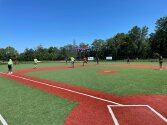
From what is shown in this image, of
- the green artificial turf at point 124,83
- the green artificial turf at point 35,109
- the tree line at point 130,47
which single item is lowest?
the green artificial turf at point 35,109

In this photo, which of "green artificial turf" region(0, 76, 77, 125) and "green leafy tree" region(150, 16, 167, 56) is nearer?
"green artificial turf" region(0, 76, 77, 125)

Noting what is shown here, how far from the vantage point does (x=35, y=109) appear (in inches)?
419

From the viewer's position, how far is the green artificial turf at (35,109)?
8.92 m

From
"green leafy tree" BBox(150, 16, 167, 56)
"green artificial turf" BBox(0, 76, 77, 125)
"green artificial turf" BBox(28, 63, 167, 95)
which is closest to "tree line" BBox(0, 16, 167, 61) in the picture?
"green leafy tree" BBox(150, 16, 167, 56)

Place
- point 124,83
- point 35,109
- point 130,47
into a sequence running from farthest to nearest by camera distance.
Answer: point 130,47 → point 124,83 → point 35,109

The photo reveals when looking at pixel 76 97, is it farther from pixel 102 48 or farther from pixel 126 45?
pixel 102 48

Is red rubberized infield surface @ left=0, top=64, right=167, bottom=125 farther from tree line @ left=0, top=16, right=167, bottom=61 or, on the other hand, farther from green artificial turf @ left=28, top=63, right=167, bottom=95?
tree line @ left=0, top=16, right=167, bottom=61

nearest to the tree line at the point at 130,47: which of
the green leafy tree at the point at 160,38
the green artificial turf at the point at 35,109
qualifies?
the green leafy tree at the point at 160,38

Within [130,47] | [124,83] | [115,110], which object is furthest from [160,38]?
[115,110]

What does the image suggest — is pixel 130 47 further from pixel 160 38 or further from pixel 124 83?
pixel 124 83

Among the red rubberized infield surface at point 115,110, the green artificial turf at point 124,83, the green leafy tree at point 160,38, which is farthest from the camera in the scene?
the green leafy tree at point 160,38

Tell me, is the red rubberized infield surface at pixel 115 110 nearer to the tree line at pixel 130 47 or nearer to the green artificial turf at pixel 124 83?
the green artificial turf at pixel 124 83

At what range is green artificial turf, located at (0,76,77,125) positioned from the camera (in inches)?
351

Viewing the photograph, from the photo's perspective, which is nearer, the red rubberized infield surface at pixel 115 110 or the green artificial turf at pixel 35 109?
the red rubberized infield surface at pixel 115 110
